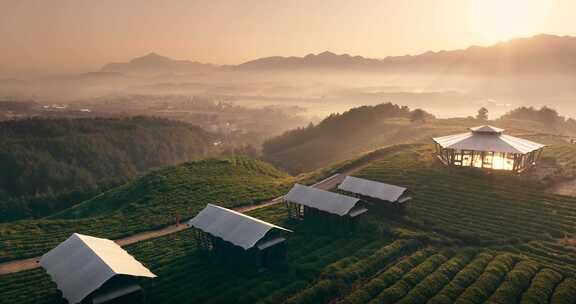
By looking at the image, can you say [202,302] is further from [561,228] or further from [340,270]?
[561,228]

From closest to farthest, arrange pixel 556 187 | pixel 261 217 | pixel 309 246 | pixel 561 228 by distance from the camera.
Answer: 1. pixel 309 246
2. pixel 561 228
3. pixel 261 217
4. pixel 556 187

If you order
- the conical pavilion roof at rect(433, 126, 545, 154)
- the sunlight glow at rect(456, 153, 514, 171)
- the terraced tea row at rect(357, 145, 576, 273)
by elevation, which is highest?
the conical pavilion roof at rect(433, 126, 545, 154)

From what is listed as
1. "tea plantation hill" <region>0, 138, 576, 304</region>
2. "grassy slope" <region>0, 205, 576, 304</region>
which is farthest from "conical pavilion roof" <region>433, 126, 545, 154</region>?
"grassy slope" <region>0, 205, 576, 304</region>

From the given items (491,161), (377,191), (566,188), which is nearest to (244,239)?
(377,191)

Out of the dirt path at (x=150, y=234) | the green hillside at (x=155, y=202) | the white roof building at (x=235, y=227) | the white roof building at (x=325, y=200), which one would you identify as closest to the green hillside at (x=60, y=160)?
the green hillside at (x=155, y=202)

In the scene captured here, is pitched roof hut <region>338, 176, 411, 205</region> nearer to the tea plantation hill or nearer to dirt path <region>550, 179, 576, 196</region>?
the tea plantation hill

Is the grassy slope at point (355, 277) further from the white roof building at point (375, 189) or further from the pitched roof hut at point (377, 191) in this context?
the white roof building at point (375, 189)

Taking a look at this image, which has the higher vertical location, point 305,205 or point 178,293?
point 305,205

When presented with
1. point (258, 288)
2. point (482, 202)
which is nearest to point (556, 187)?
point (482, 202)
